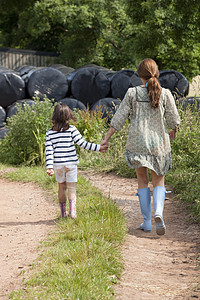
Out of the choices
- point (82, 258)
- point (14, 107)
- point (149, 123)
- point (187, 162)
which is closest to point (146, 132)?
point (149, 123)

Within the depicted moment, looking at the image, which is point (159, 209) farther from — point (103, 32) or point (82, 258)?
point (103, 32)

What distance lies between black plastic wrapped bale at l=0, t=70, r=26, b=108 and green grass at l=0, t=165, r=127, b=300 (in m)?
5.85

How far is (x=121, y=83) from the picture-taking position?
34.9 ft

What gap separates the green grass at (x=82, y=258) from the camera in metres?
2.95

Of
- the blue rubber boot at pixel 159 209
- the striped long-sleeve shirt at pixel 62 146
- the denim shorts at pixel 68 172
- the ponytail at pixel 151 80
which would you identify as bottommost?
the blue rubber boot at pixel 159 209

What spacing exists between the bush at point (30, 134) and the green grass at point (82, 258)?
349 cm

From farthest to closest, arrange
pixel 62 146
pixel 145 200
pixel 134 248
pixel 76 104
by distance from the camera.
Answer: pixel 76 104 → pixel 62 146 → pixel 145 200 → pixel 134 248

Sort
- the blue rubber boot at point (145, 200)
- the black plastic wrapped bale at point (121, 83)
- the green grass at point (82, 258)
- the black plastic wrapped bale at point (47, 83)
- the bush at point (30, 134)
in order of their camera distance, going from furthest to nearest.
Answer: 1. the black plastic wrapped bale at point (121, 83)
2. the black plastic wrapped bale at point (47, 83)
3. the bush at point (30, 134)
4. the blue rubber boot at point (145, 200)
5. the green grass at point (82, 258)

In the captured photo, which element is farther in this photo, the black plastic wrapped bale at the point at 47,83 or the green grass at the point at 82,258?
the black plastic wrapped bale at the point at 47,83

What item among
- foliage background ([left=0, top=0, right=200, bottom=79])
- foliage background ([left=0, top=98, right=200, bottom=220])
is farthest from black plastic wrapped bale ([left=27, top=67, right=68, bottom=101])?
foliage background ([left=0, top=0, right=200, bottom=79])

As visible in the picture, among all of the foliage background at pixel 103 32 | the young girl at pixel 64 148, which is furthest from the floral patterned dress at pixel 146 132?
the foliage background at pixel 103 32

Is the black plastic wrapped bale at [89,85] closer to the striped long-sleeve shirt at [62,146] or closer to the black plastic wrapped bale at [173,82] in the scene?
the black plastic wrapped bale at [173,82]

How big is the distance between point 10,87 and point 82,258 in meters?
7.48

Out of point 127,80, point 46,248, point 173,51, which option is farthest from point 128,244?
point 173,51
